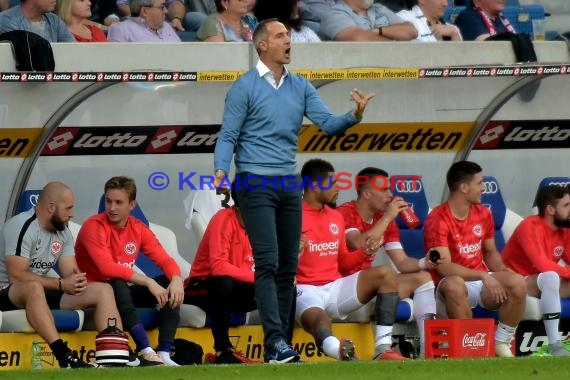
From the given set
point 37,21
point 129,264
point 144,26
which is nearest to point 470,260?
point 129,264

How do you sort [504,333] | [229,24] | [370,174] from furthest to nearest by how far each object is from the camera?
1. [229,24]
2. [370,174]
3. [504,333]

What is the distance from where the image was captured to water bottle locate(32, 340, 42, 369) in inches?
381

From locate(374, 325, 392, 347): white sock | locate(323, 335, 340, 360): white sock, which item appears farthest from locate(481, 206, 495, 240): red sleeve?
locate(323, 335, 340, 360): white sock

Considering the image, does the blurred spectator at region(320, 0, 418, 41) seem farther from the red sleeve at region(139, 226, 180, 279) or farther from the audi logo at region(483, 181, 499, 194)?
the red sleeve at region(139, 226, 180, 279)

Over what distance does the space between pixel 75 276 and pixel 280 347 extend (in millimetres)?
1593

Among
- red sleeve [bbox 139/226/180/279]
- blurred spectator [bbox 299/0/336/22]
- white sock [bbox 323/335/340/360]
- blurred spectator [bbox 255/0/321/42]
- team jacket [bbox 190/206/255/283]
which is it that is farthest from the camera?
blurred spectator [bbox 299/0/336/22]

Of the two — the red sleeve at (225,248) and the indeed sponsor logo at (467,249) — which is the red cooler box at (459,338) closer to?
the indeed sponsor logo at (467,249)

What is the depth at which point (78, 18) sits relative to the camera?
1138 cm

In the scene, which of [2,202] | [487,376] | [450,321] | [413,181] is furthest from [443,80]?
[487,376]

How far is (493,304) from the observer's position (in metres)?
10.7

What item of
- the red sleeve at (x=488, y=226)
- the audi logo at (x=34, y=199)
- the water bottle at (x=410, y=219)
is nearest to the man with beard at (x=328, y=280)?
the water bottle at (x=410, y=219)

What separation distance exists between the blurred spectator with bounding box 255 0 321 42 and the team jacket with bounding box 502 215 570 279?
2.11 m

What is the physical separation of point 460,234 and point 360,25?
201 centimetres

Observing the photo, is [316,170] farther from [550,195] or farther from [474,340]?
[550,195]
